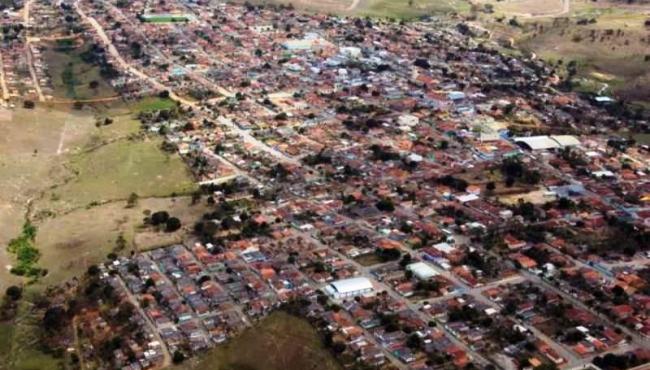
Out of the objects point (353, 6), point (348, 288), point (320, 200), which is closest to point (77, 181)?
point (320, 200)

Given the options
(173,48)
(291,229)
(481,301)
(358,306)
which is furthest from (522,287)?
(173,48)

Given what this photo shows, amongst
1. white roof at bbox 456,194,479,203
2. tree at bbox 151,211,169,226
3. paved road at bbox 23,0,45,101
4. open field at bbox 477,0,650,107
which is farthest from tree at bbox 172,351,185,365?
open field at bbox 477,0,650,107

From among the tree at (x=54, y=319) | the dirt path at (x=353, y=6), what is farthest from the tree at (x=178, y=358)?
the dirt path at (x=353, y=6)

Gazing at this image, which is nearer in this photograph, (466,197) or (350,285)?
(350,285)

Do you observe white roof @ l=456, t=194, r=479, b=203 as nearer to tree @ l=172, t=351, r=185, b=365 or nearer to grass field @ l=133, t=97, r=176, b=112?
tree @ l=172, t=351, r=185, b=365

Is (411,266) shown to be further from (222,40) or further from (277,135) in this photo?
(222,40)

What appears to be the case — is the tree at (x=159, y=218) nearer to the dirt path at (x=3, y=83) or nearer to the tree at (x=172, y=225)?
the tree at (x=172, y=225)

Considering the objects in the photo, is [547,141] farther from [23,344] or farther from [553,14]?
[553,14]
